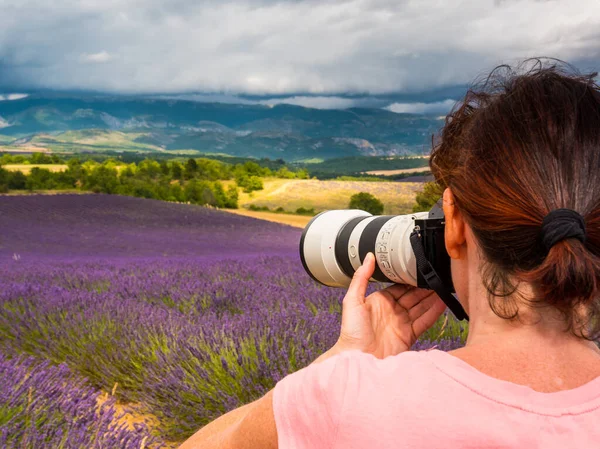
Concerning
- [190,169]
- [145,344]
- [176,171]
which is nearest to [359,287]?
[145,344]

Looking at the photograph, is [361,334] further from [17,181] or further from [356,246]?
[17,181]

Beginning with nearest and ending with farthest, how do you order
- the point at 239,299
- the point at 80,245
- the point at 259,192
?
the point at 239,299
the point at 80,245
the point at 259,192

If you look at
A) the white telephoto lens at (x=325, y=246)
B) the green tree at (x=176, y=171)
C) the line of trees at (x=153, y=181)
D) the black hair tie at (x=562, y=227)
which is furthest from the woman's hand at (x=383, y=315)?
the green tree at (x=176, y=171)

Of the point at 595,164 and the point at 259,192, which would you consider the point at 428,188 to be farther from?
the point at 259,192

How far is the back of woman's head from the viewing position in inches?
31.9

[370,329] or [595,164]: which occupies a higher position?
[595,164]

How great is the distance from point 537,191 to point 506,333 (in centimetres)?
21

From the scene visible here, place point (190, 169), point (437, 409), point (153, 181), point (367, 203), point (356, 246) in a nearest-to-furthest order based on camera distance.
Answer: point (437, 409), point (356, 246), point (367, 203), point (153, 181), point (190, 169)

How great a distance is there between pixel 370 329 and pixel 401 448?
1.34 ft

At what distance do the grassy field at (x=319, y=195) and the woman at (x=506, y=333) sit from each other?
40694 millimetres

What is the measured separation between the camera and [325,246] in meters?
1.45

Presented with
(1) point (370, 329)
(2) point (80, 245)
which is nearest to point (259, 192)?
(2) point (80, 245)

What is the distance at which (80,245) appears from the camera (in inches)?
400

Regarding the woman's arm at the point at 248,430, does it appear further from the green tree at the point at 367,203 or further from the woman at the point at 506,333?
the green tree at the point at 367,203
